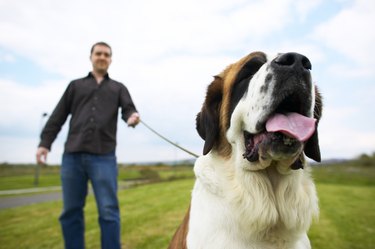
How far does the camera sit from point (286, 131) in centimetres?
171

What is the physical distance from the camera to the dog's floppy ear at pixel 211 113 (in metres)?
2.29

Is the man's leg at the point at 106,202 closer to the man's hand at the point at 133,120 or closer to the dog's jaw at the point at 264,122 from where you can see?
the man's hand at the point at 133,120

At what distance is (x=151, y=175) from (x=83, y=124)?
95.5ft

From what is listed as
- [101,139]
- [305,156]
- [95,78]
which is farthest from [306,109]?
[95,78]

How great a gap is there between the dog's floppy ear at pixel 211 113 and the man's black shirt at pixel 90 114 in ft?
4.89

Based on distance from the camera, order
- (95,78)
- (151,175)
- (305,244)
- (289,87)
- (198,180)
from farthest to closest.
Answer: (151,175), (95,78), (198,180), (305,244), (289,87)

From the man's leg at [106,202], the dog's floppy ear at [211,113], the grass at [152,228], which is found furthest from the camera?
the grass at [152,228]

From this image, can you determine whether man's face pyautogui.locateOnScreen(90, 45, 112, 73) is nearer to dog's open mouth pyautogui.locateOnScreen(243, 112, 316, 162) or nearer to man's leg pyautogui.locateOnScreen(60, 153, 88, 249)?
man's leg pyautogui.locateOnScreen(60, 153, 88, 249)

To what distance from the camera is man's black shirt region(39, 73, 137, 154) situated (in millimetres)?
3562

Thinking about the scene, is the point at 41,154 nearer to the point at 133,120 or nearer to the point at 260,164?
→ the point at 133,120

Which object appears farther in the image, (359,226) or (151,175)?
(151,175)

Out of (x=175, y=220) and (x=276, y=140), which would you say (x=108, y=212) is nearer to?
(x=276, y=140)

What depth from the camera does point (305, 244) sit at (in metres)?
2.12

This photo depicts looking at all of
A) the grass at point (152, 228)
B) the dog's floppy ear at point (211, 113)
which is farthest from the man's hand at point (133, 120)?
the grass at point (152, 228)
